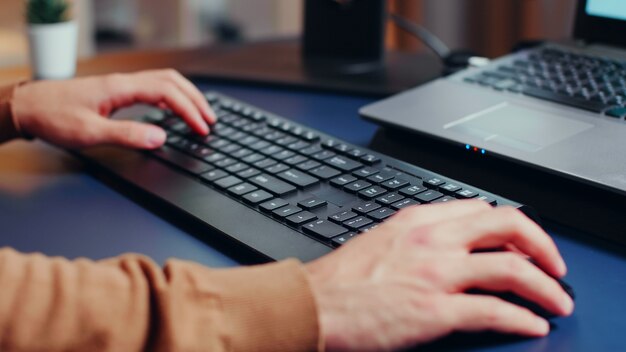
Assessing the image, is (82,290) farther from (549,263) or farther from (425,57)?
(425,57)

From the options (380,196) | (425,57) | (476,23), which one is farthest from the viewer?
(476,23)

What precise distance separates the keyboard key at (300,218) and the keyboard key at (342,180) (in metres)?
0.06

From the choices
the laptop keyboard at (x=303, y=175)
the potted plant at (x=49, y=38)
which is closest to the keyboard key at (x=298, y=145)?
the laptop keyboard at (x=303, y=175)

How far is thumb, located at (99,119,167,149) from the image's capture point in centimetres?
86

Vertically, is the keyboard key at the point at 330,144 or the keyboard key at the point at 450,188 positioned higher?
the keyboard key at the point at 450,188

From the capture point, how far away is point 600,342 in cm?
52

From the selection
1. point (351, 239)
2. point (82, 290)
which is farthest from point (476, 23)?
point (82, 290)

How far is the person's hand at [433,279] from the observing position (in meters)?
0.51

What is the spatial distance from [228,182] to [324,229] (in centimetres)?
14

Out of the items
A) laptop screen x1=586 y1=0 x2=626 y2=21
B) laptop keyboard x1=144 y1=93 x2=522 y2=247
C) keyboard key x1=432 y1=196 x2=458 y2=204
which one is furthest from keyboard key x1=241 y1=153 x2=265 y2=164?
laptop screen x1=586 y1=0 x2=626 y2=21

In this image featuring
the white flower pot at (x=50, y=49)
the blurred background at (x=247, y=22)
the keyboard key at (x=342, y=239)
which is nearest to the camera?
the keyboard key at (x=342, y=239)

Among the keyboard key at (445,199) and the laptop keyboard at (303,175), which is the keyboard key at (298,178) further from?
the keyboard key at (445,199)

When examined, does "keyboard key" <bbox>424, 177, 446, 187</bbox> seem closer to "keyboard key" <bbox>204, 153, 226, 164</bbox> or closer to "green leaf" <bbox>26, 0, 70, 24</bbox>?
"keyboard key" <bbox>204, 153, 226, 164</bbox>

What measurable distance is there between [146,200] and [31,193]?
12 cm
